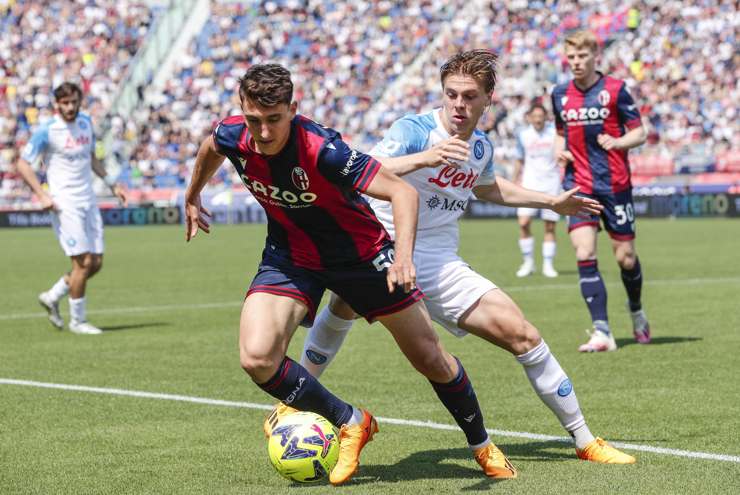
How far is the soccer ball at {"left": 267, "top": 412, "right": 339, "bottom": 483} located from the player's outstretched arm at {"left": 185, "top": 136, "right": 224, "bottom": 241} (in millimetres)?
1104

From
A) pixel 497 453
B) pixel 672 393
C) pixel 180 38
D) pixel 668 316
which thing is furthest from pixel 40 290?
pixel 180 38

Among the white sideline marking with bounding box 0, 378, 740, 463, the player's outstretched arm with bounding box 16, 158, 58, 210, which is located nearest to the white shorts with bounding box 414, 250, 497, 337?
the white sideline marking with bounding box 0, 378, 740, 463

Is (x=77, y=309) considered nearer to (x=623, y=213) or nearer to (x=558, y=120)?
(x=558, y=120)

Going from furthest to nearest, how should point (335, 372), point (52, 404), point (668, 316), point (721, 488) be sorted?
point (668, 316)
point (335, 372)
point (52, 404)
point (721, 488)

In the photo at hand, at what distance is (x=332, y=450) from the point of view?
594cm

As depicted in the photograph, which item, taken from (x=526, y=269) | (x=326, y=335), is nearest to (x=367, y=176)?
(x=326, y=335)

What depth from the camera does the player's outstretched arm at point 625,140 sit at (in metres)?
10.4

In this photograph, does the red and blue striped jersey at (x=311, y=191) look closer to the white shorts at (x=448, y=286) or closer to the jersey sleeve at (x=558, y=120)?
the white shorts at (x=448, y=286)

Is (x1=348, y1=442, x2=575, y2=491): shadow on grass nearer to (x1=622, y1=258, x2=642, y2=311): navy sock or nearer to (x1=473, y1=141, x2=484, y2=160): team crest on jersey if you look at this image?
(x1=473, y1=141, x2=484, y2=160): team crest on jersey

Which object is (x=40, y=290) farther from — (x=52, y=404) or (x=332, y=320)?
(x=332, y=320)

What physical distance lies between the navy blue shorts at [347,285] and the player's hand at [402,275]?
17.2 inches

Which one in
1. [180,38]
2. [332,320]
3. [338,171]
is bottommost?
[180,38]

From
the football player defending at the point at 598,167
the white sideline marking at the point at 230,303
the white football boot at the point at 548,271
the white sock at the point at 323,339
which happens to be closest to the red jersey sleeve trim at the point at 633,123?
the football player defending at the point at 598,167

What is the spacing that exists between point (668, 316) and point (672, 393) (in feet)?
16.2
